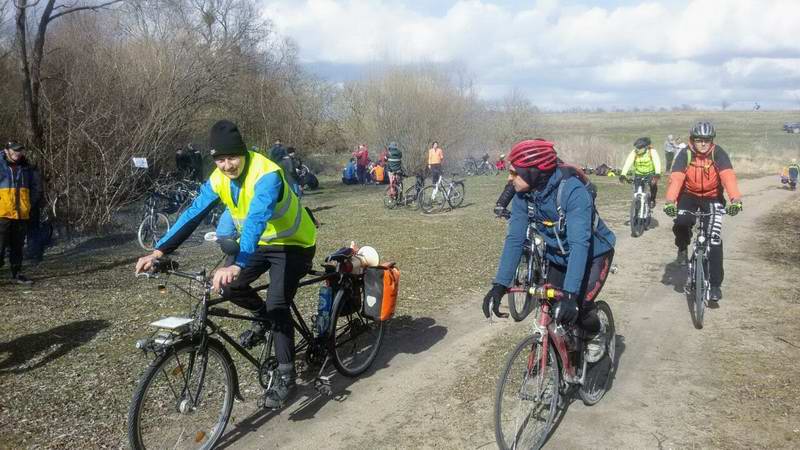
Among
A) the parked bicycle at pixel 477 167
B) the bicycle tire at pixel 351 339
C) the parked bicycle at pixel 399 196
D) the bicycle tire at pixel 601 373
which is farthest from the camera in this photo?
the parked bicycle at pixel 477 167

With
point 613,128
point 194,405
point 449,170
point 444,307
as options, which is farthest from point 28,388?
point 613,128

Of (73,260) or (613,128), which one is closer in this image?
(73,260)

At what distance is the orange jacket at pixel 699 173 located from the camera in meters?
6.85

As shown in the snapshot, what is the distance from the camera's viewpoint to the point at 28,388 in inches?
198

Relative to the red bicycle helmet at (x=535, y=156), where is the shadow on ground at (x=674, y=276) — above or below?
below

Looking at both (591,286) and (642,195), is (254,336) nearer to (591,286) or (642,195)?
(591,286)

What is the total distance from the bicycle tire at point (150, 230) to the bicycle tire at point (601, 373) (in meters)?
9.59

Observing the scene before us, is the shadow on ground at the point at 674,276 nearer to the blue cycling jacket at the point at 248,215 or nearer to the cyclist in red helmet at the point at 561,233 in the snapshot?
the cyclist in red helmet at the point at 561,233

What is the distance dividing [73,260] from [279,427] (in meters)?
8.21

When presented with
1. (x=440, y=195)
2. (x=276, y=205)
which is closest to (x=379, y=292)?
(x=276, y=205)

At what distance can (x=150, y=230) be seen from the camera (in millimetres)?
12250

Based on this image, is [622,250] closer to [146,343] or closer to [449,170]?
[146,343]

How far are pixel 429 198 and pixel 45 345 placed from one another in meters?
12.0

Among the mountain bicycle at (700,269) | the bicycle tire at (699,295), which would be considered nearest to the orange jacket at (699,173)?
the mountain bicycle at (700,269)
